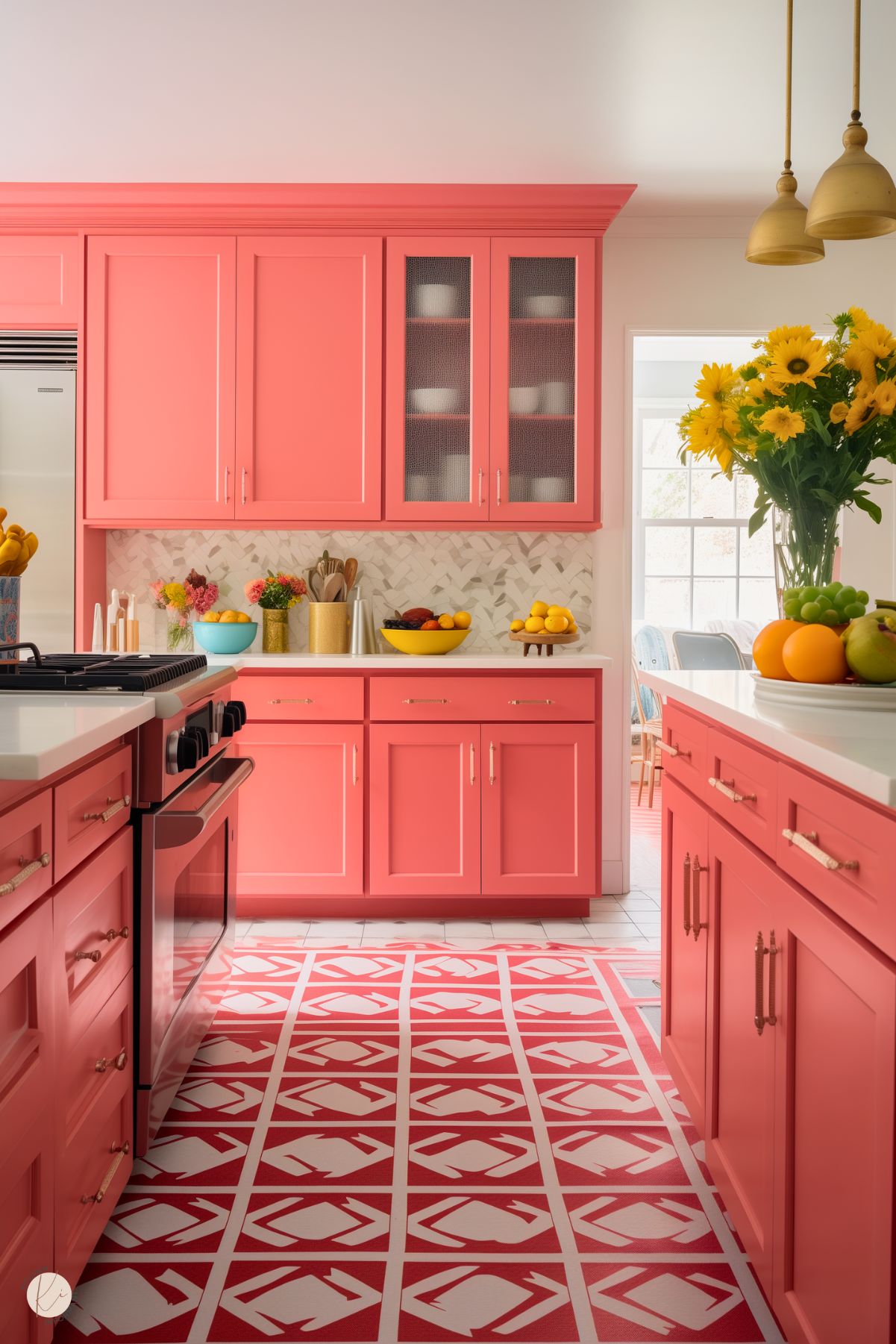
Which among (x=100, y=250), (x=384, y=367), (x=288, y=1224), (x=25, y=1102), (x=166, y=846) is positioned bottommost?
(x=288, y=1224)

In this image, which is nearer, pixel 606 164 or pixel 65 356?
pixel 606 164

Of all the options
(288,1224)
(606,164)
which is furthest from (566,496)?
(288,1224)

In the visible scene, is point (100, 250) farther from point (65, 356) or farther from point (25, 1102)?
point (25, 1102)

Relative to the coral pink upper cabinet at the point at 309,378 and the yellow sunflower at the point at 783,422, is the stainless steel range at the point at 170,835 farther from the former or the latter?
the coral pink upper cabinet at the point at 309,378

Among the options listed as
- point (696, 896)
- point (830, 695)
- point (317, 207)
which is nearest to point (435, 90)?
point (317, 207)

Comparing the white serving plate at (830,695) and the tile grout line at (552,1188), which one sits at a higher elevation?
the white serving plate at (830,695)

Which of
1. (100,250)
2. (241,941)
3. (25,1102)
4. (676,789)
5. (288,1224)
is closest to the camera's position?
(25,1102)

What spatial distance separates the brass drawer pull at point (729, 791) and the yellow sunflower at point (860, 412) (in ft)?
2.21

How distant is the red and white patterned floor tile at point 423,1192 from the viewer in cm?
165

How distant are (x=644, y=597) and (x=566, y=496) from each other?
2993 millimetres

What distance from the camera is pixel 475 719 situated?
3707 millimetres

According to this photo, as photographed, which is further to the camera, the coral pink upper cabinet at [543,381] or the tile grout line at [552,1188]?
the coral pink upper cabinet at [543,381]

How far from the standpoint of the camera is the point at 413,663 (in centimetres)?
371

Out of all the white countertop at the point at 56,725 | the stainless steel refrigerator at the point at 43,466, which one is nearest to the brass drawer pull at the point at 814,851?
the white countertop at the point at 56,725
